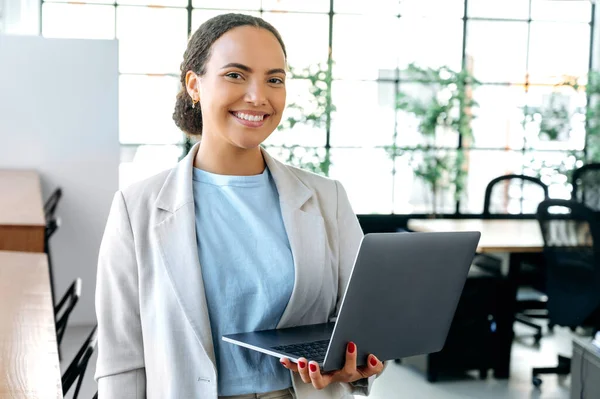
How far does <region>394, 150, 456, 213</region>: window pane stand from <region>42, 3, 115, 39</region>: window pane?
8.84 feet

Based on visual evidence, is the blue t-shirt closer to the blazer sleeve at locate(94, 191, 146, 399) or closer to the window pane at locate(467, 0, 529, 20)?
the blazer sleeve at locate(94, 191, 146, 399)

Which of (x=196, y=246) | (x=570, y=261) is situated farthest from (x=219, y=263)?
(x=570, y=261)

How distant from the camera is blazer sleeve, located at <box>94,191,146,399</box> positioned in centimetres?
151

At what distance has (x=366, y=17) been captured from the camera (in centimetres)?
730

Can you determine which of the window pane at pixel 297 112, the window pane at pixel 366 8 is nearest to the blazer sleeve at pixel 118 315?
the window pane at pixel 297 112

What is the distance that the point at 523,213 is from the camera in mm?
7469

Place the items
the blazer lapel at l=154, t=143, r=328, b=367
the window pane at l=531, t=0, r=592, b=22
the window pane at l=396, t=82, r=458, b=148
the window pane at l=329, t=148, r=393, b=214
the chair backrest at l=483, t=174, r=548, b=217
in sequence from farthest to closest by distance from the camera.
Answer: the window pane at l=531, t=0, r=592, b=22
the window pane at l=329, t=148, r=393, b=214
the window pane at l=396, t=82, r=458, b=148
the chair backrest at l=483, t=174, r=548, b=217
the blazer lapel at l=154, t=143, r=328, b=367

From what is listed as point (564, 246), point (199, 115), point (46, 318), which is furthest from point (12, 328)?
point (564, 246)

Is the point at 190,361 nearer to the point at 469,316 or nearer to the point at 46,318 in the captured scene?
the point at 46,318

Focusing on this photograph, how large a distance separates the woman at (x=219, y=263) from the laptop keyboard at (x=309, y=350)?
1.5 inches

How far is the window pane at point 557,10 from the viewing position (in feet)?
24.9

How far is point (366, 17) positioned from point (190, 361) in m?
6.12

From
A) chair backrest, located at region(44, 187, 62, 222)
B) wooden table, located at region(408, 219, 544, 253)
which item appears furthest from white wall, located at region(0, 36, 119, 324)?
wooden table, located at region(408, 219, 544, 253)

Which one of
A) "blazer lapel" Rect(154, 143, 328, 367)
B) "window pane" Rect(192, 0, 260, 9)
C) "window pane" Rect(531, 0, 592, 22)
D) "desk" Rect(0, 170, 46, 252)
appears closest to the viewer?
"blazer lapel" Rect(154, 143, 328, 367)
